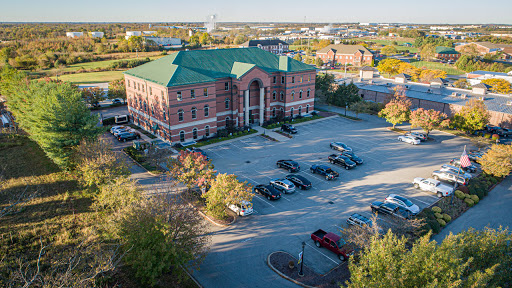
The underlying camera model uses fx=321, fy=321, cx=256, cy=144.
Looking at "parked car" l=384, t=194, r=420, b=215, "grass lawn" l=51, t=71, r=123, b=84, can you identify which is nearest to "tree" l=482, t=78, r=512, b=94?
"parked car" l=384, t=194, r=420, b=215

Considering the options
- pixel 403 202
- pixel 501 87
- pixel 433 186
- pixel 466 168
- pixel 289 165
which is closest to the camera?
pixel 403 202

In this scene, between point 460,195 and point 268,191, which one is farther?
point 460,195

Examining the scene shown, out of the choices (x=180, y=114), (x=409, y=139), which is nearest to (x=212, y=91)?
(x=180, y=114)

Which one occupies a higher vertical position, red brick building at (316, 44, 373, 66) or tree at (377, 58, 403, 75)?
red brick building at (316, 44, 373, 66)

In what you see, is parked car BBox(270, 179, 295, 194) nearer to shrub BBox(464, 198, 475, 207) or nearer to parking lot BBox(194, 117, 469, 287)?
parking lot BBox(194, 117, 469, 287)

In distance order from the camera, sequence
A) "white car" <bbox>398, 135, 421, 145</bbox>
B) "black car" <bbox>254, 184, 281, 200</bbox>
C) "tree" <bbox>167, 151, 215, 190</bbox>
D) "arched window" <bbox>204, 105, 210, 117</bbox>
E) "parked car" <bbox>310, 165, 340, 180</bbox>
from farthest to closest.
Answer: "arched window" <bbox>204, 105, 210, 117</bbox>
"white car" <bbox>398, 135, 421, 145</bbox>
"parked car" <bbox>310, 165, 340, 180</bbox>
"black car" <bbox>254, 184, 281, 200</bbox>
"tree" <bbox>167, 151, 215, 190</bbox>

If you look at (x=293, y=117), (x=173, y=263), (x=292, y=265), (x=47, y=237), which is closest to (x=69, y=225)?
(x=47, y=237)

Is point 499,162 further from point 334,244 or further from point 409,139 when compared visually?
point 334,244
